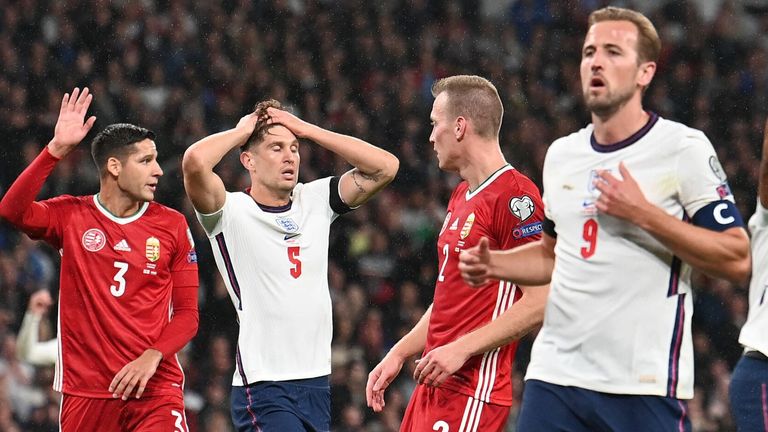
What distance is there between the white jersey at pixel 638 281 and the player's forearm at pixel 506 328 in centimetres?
78

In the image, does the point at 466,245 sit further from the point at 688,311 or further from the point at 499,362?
the point at 688,311

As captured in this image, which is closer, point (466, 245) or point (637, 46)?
point (637, 46)

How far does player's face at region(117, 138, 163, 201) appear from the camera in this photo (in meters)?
6.60

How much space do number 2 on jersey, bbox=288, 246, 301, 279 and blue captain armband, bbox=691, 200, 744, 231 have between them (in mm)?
2596

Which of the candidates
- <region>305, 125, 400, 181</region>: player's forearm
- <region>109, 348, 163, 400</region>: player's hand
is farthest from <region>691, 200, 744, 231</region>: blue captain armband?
<region>109, 348, 163, 400</region>: player's hand

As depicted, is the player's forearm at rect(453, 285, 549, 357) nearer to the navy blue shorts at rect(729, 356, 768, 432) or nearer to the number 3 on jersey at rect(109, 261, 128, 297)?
the navy blue shorts at rect(729, 356, 768, 432)

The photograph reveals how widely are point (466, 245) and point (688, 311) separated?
4.48 ft

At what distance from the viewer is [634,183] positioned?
388 centimetres

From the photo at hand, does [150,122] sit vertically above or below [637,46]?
above

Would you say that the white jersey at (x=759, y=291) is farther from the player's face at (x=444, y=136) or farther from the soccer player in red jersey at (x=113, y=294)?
the soccer player in red jersey at (x=113, y=294)

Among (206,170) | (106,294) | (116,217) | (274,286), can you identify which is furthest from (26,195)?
(274,286)

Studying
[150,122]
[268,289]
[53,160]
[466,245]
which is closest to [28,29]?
[150,122]

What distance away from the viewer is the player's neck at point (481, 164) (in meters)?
5.52

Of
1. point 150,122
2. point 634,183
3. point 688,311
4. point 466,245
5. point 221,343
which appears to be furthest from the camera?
point 150,122
